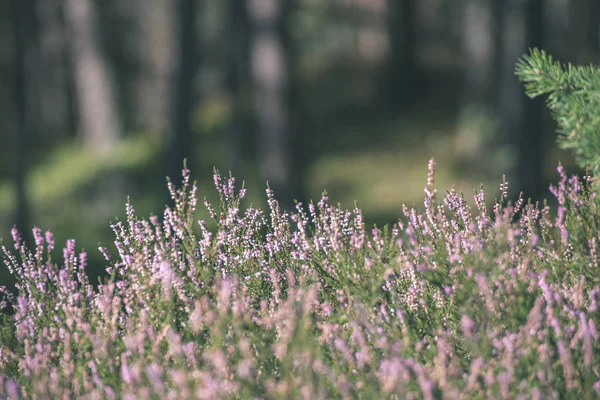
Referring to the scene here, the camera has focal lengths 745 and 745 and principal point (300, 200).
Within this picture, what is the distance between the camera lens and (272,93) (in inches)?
388

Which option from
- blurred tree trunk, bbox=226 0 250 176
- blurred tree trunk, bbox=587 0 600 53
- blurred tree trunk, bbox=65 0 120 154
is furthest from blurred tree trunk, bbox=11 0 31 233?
blurred tree trunk, bbox=587 0 600 53

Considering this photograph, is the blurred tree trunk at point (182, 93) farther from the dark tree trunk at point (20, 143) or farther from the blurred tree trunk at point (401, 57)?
the blurred tree trunk at point (401, 57)

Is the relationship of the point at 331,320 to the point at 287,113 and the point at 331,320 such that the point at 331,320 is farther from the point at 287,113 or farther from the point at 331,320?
the point at 287,113

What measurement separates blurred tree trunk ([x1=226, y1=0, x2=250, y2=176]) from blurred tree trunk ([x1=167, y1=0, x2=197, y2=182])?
8.01 ft

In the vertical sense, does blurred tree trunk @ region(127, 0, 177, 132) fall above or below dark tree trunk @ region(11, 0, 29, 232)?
above

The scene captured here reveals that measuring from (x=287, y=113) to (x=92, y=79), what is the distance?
8.38 meters

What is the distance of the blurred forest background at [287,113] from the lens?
35.7 feet

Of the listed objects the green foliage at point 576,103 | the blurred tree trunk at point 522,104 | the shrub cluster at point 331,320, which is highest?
the blurred tree trunk at point 522,104

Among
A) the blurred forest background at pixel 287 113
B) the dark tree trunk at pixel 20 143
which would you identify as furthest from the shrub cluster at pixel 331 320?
the dark tree trunk at pixel 20 143

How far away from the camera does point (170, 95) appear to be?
11.8 m

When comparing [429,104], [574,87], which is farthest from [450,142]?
[574,87]

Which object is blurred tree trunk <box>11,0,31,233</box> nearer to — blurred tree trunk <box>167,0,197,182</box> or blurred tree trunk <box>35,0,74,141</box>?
blurred tree trunk <box>167,0,197,182</box>

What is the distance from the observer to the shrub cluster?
3.16 meters

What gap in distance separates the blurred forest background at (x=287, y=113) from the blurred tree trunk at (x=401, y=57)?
0.04 metres
